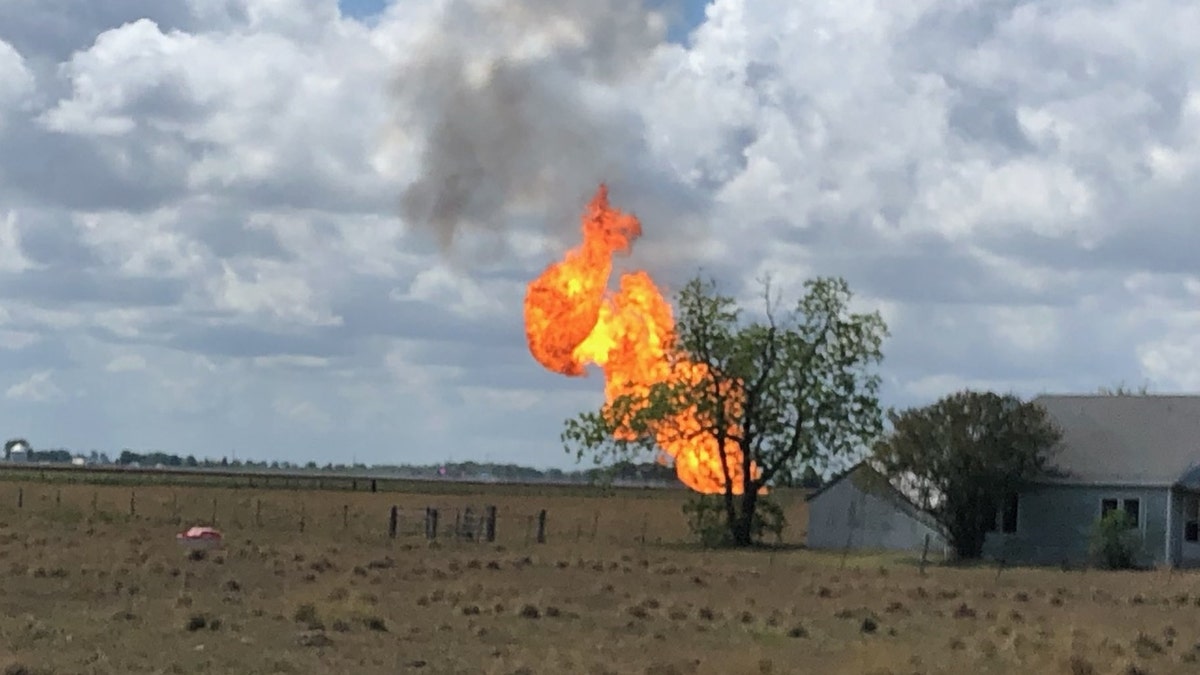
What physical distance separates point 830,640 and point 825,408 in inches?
1197

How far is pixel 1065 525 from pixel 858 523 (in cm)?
732

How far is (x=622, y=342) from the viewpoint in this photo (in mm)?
55750

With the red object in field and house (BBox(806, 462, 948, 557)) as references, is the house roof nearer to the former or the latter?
house (BBox(806, 462, 948, 557))

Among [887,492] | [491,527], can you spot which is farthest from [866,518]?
[491,527]

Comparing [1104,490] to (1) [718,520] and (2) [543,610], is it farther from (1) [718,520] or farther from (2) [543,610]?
(2) [543,610]

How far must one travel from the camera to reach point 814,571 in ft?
139

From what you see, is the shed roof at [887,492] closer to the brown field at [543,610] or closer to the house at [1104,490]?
the house at [1104,490]

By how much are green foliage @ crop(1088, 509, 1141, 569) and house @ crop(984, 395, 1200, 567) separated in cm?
90

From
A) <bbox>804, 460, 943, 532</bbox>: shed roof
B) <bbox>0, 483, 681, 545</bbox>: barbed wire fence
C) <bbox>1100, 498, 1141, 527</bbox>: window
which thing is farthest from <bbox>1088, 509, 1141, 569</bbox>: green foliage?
<bbox>0, 483, 681, 545</bbox>: barbed wire fence

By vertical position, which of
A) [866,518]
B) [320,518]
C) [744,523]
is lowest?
[320,518]

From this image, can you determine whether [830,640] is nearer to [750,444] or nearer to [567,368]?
[567,368]

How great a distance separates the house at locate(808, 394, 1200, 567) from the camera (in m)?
46.5

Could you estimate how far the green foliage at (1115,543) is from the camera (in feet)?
148

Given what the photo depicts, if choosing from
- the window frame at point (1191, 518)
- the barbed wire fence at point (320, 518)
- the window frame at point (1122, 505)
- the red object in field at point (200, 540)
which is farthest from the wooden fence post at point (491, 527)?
the window frame at point (1191, 518)
